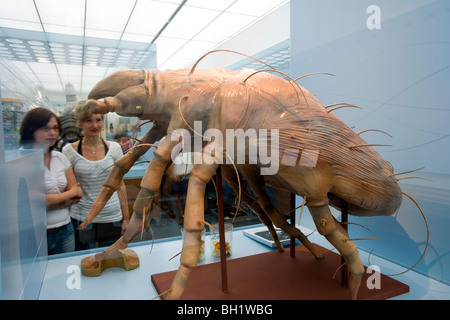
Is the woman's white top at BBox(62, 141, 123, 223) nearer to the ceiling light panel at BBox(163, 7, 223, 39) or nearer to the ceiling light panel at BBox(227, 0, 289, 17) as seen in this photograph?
the ceiling light panel at BBox(163, 7, 223, 39)

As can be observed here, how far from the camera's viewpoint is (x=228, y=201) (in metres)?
1.42

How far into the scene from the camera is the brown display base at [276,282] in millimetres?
1051

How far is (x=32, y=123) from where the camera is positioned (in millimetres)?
1002

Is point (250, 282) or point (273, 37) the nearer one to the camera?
point (250, 282)

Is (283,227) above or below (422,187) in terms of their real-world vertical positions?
below

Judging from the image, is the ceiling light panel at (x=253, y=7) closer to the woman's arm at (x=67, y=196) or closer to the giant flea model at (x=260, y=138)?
the giant flea model at (x=260, y=138)

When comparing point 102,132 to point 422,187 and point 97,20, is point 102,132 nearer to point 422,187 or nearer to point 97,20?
point 97,20

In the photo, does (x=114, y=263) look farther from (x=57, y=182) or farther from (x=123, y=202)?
(x=57, y=182)

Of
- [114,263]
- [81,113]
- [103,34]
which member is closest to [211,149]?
[81,113]

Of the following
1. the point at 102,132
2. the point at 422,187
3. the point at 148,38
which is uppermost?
the point at 148,38

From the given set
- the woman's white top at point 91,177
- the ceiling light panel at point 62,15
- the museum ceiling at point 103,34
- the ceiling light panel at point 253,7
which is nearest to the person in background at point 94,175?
the woman's white top at point 91,177

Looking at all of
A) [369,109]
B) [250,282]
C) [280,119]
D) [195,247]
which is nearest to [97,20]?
[280,119]

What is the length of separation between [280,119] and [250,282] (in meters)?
0.62

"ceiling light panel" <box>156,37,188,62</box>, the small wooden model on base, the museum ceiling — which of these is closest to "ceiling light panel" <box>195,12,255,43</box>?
the museum ceiling
